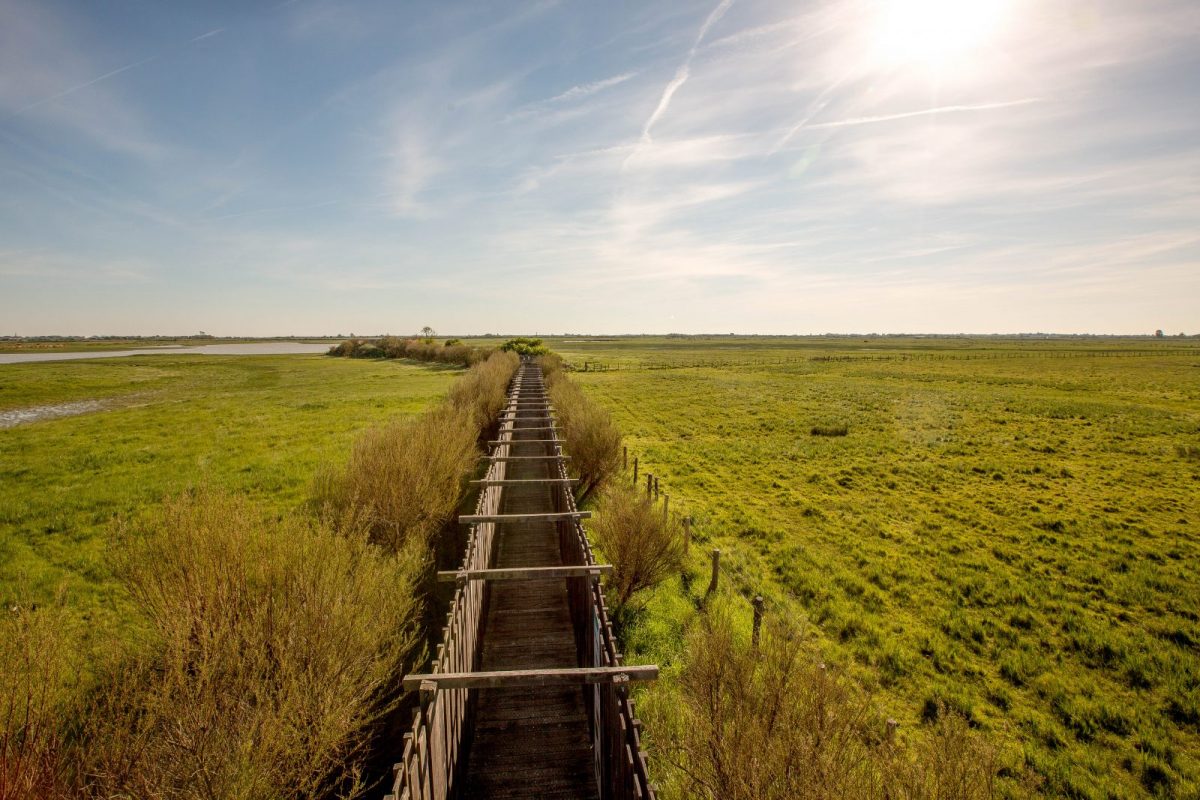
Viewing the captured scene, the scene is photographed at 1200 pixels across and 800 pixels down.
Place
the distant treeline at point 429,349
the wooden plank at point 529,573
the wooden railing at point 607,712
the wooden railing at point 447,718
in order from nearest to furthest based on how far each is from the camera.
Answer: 1. the wooden railing at point 447,718
2. the wooden railing at point 607,712
3. the wooden plank at point 529,573
4. the distant treeline at point 429,349

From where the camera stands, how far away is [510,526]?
50.9ft

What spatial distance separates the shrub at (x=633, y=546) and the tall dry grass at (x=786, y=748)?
4540 millimetres

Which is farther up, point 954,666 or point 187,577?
point 187,577

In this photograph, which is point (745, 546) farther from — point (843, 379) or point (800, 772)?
point (843, 379)

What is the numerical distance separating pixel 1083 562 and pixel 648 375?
55.2 m

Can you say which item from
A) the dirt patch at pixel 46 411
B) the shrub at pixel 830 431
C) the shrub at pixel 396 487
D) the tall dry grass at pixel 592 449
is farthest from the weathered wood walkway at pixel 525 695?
the dirt patch at pixel 46 411

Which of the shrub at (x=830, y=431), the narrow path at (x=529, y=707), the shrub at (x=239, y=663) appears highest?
the shrub at (x=239, y=663)

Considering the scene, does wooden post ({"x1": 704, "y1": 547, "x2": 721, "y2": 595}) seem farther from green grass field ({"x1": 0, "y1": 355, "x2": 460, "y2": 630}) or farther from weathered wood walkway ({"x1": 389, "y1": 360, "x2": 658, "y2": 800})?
green grass field ({"x1": 0, "y1": 355, "x2": 460, "y2": 630})

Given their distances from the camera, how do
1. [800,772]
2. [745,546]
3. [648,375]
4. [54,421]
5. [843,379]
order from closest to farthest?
[800,772] < [745,546] < [54,421] < [843,379] < [648,375]

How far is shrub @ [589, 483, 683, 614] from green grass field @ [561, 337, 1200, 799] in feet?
2.95

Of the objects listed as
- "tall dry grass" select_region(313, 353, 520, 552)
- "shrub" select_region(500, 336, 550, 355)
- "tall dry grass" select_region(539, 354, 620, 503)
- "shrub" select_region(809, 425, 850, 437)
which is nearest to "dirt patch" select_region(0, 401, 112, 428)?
"tall dry grass" select_region(313, 353, 520, 552)

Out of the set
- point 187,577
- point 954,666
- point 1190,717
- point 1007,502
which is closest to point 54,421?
point 187,577

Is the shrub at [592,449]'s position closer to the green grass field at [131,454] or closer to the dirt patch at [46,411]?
the green grass field at [131,454]

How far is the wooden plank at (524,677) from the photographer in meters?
5.84
